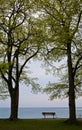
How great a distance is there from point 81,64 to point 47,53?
385 centimetres

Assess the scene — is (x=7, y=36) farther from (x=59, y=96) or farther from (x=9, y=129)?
(x=9, y=129)

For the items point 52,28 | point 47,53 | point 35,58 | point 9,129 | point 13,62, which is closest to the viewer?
point 9,129

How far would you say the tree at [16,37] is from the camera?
40.6 m

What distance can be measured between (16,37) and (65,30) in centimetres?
953

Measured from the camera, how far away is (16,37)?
42.5 m

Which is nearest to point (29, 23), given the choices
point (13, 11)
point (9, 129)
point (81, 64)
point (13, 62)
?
point (13, 11)

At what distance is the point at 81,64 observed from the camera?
125ft

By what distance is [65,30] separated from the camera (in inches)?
1358

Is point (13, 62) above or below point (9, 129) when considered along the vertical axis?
above

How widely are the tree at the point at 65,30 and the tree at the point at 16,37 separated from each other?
8.27 feet

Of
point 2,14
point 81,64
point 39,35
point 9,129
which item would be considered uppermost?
point 2,14

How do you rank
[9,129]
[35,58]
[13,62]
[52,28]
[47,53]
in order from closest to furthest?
1. [9,129]
2. [52,28]
3. [47,53]
4. [13,62]
5. [35,58]

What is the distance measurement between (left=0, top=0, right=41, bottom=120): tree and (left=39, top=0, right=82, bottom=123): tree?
99.2 inches

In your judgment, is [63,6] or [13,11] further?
[13,11]
